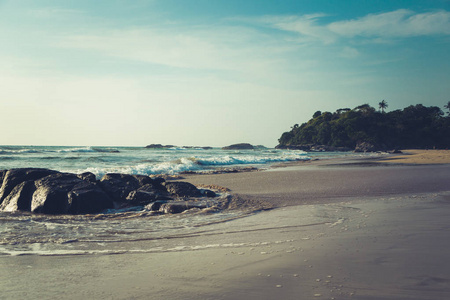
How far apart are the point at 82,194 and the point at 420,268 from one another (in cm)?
680

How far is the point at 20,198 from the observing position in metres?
7.66

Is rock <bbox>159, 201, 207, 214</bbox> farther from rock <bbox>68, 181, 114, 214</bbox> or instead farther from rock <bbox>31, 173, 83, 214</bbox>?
rock <bbox>31, 173, 83, 214</bbox>

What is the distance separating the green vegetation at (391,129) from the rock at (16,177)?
9067cm

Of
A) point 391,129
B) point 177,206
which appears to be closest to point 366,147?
point 391,129

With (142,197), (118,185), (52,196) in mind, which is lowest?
(142,197)

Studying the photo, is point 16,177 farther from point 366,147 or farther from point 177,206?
point 366,147

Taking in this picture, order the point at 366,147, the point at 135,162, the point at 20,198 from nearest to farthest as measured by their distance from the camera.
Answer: the point at 20,198 < the point at 135,162 < the point at 366,147

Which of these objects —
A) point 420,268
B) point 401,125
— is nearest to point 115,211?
point 420,268

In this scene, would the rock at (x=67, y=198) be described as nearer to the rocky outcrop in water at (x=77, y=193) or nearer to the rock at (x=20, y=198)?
the rocky outcrop in water at (x=77, y=193)

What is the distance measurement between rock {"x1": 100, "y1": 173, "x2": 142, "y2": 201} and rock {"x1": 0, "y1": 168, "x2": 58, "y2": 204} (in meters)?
1.71

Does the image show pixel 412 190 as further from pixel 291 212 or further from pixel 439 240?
pixel 439 240

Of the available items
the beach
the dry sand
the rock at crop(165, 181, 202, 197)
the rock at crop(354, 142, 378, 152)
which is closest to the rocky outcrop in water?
the rock at crop(165, 181, 202, 197)

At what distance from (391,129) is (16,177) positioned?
4261 inches

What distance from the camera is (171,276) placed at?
312 cm
